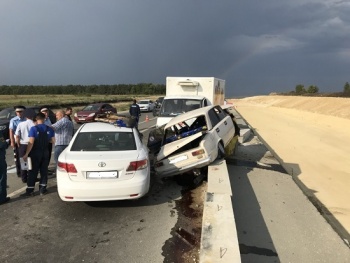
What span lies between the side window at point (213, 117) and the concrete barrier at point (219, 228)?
236cm

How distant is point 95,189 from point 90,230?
0.68 m

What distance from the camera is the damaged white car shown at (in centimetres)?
750

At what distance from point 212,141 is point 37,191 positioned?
401cm

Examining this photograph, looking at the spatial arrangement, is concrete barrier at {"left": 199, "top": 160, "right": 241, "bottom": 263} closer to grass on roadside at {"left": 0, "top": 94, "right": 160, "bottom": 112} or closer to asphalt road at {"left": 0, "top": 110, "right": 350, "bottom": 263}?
asphalt road at {"left": 0, "top": 110, "right": 350, "bottom": 263}

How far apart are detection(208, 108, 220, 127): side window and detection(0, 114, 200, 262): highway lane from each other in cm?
240

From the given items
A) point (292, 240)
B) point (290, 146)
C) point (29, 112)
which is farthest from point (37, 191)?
point (290, 146)

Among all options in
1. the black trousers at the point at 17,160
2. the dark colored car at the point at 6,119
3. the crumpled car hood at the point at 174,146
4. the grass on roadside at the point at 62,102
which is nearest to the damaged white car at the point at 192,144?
the crumpled car hood at the point at 174,146

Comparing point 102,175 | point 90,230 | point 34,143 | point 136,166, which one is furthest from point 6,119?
point 90,230

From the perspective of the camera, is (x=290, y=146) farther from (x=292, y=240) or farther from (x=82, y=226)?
(x=82, y=226)

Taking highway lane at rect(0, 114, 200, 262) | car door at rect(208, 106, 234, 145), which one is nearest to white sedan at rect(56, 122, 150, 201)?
highway lane at rect(0, 114, 200, 262)

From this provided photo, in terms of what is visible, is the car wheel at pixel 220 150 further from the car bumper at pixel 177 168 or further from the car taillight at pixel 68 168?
the car taillight at pixel 68 168

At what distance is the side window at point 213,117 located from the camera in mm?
8913

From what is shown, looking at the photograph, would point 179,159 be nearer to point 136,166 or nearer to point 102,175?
point 136,166

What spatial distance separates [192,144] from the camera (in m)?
8.09
